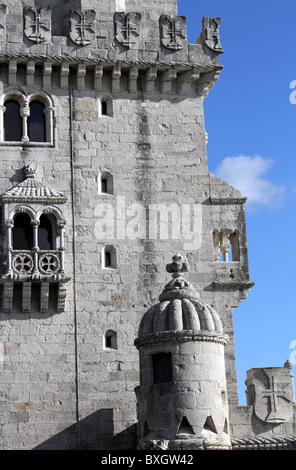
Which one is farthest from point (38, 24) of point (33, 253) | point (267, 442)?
point (267, 442)

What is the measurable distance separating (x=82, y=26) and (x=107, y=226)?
22.2 ft

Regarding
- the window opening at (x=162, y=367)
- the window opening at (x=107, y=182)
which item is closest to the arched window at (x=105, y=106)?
the window opening at (x=107, y=182)

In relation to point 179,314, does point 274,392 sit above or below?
below

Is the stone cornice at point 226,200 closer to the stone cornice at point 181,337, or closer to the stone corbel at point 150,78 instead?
the stone corbel at point 150,78

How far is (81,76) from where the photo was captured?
37.6 meters

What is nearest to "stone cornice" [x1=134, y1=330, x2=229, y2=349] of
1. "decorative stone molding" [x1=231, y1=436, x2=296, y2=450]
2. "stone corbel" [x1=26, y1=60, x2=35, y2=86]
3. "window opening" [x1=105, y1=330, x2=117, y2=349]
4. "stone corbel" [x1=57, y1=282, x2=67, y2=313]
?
"decorative stone molding" [x1=231, y1=436, x2=296, y2=450]

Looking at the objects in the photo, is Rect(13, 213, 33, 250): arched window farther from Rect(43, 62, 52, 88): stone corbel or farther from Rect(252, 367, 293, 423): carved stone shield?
Rect(252, 367, 293, 423): carved stone shield

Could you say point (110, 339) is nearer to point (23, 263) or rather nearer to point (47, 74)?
point (23, 263)

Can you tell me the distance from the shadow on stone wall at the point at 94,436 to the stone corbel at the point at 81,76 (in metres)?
10.6

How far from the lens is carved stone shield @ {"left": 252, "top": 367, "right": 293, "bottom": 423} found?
3434cm

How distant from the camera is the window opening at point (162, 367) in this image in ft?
104

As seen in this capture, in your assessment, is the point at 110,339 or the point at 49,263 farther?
the point at 110,339

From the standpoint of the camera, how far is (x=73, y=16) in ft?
124
